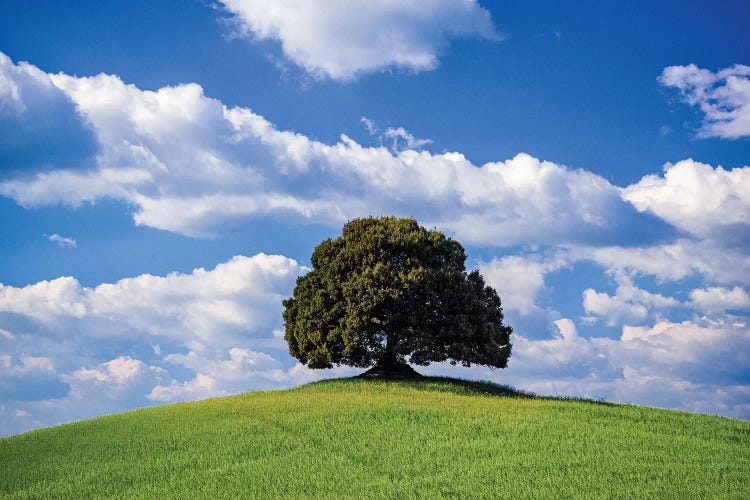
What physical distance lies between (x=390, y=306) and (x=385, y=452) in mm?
14357

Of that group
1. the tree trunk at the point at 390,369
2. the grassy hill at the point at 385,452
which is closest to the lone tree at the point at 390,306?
the tree trunk at the point at 390,369

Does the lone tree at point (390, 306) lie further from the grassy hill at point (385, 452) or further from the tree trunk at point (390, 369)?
the grassy hill at point (385, 452)

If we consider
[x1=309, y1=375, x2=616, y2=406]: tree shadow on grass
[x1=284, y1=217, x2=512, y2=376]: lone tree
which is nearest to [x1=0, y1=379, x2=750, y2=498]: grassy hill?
[x1=309, y1=375, x2=616, y2=406]: tree shadow on grass

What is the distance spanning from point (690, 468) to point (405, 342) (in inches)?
677

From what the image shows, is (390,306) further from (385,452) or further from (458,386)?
(385,452)

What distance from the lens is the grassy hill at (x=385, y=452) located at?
60.2 ft

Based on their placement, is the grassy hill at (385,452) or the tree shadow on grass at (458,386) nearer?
the grassy hill at (385,452)

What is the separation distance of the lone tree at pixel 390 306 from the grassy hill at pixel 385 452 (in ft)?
17.1

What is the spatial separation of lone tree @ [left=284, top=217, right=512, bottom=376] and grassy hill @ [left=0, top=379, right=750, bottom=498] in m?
5.20

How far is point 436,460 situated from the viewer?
792 inches

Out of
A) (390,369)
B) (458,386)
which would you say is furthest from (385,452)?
(390,369)

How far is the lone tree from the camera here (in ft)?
114

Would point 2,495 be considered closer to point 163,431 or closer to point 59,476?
point 59,476

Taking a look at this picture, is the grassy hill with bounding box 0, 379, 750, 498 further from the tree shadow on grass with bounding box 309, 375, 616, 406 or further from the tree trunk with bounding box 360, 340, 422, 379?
the tree trunk with bounding box 360, 340, 422, 379
